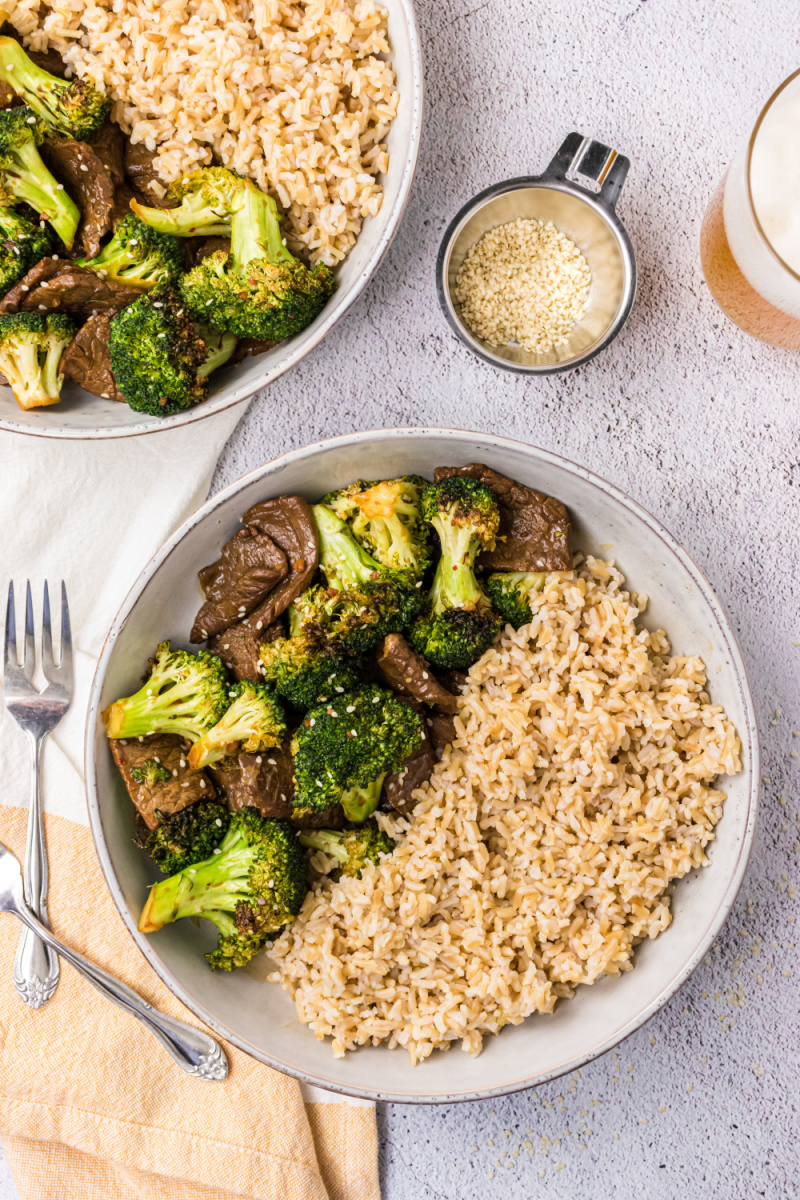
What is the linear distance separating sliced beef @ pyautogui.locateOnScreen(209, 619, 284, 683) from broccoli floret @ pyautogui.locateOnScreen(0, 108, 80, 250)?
4.21 ft

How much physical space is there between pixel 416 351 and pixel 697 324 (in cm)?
95

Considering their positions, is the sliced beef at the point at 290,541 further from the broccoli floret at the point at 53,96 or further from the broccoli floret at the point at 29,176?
the broccoli floret at the point at 53,96

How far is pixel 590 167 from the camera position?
258 cm

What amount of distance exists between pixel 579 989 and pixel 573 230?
238 cm

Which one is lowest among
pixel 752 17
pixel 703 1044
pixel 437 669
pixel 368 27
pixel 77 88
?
pixel 703 1044

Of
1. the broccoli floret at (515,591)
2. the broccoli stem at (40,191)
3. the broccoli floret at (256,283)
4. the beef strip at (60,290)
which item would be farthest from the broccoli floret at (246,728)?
the broccoli stem at (40,191)

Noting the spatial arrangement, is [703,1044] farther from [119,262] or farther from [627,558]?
[119,262]

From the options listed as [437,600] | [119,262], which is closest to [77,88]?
[119,262]

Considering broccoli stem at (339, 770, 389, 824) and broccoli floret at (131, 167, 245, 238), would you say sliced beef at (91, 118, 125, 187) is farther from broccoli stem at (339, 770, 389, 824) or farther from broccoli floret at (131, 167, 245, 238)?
broccoli stem at (339, 770, 389, 824)

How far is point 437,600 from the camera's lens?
99.0 inches

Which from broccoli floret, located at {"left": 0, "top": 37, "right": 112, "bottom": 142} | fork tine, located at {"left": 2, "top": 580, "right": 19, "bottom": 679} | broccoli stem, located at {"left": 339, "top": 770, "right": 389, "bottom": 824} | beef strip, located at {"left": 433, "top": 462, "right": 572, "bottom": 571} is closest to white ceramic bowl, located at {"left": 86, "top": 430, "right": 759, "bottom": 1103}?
beef strip, located at {"left": 433, "top": 462, "right": 572, "bottom": 571}

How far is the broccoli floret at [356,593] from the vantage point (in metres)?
2.44

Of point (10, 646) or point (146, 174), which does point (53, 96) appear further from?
point (10, 646)

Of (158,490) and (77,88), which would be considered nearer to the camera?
(77,88)
